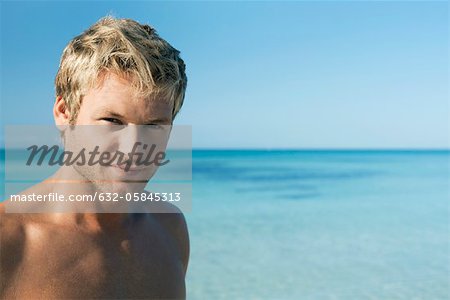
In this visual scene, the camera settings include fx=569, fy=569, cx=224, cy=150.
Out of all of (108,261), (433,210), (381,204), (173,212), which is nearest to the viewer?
(108,261)

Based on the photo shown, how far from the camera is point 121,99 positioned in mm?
1499

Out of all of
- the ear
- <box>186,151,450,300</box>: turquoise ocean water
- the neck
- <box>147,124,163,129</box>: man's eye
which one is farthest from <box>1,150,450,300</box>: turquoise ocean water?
<box>147,124,163,129</box>: man's eye

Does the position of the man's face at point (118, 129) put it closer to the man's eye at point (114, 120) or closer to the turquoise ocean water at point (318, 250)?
the man's eye at point (114, 120)

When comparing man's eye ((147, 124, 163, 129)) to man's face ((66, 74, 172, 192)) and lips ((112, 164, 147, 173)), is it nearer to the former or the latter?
man's face ((66, 74, 172, 192))

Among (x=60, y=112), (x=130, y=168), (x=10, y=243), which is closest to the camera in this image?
(x=10, y=243)

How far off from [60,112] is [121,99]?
1.00 ft

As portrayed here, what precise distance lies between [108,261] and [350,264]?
6.15 meters

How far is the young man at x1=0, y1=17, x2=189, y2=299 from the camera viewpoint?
1.51 metres

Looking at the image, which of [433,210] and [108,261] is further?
[433,210]

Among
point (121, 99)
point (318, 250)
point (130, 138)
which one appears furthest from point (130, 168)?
point (318, 250)

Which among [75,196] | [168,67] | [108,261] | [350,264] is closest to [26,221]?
[75,196]

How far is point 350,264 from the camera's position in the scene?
24.3 ft

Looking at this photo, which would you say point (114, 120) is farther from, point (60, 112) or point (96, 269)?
point (96, 269)

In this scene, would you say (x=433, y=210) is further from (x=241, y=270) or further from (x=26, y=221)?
(x=26, y=221)
